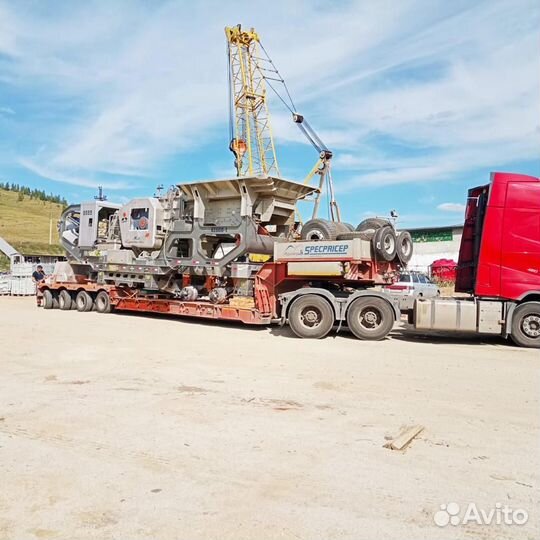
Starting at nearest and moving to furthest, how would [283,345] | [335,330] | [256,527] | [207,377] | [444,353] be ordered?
[256,527] → [207,377] → [444,353] → [283,345] → [335,330]

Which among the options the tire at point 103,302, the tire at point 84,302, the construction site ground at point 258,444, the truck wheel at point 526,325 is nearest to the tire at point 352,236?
the construction site ground at point 258,444

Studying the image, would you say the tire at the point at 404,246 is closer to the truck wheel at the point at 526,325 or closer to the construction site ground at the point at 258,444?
the truck wheel at the point at 526,325

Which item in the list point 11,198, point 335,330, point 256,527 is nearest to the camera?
point 256,527

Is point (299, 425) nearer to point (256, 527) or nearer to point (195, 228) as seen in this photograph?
point (256, 527)

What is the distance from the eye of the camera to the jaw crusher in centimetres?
1320

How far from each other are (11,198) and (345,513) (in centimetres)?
12603

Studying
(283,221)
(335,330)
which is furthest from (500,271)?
(283,221)

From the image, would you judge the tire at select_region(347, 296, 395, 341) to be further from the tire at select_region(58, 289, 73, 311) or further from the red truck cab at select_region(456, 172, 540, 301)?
the tire at select_region(58, 289, 73, 311)

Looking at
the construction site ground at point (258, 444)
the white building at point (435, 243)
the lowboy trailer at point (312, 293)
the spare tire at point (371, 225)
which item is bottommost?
the construction site ground at point (258, 444)

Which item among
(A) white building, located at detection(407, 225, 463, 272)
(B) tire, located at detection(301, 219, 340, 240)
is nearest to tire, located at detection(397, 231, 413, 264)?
(B) tire, located at detection(301, 219, 340, 240)

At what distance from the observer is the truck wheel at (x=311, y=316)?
11.2 metres

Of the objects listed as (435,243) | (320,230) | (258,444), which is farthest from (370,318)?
(435,243)

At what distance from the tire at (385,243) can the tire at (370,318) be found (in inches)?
42.5

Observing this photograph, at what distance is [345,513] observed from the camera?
3.36 metres
